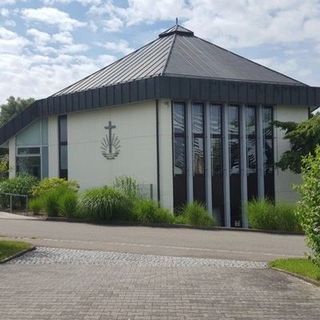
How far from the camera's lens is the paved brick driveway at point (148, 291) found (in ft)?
24.3

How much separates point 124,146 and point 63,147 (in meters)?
4.82

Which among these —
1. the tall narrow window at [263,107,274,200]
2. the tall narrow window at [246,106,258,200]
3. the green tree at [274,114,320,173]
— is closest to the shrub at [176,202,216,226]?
the green tree at [274,114,320,173]

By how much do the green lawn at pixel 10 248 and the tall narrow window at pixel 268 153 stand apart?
647 inches

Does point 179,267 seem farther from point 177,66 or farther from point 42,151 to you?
point 42,151

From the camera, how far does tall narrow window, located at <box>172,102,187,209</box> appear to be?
25.7 m

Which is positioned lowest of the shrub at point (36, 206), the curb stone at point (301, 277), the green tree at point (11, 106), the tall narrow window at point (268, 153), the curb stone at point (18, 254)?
the curb stone at point (301, 277)

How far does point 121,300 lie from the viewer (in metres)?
8.08

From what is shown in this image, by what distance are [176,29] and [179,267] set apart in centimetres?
2297

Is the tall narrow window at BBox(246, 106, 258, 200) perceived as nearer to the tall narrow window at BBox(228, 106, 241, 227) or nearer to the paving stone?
the tall narrow window at BBox(228, 106, 241, 227)

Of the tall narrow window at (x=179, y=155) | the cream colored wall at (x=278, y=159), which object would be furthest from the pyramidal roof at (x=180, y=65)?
the tall narrow window at (x=179, y=155)

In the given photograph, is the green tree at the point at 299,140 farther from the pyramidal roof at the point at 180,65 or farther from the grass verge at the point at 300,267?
the grass verge at the point at 300,267

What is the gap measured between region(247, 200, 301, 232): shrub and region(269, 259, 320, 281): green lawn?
789 centimetres

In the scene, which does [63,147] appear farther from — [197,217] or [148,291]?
[148,291]

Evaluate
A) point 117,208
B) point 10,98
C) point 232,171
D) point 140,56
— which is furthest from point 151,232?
point 10,98
